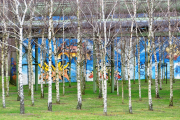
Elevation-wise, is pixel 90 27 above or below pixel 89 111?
above

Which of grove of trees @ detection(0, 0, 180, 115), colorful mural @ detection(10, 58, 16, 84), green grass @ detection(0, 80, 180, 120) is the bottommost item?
green grass @ detection(0, 80, 180, 120)

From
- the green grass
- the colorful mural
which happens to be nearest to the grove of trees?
the green grass

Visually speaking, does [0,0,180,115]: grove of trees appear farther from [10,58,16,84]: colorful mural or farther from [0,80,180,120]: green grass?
[10,58,16,84]: colorful mural

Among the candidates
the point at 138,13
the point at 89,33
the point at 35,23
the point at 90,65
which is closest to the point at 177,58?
the point at 90,65

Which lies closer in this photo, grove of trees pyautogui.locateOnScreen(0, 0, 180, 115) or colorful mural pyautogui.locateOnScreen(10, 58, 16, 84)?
grove of trees pyautogui.locateOnScreen(0, 0, 180, 115)

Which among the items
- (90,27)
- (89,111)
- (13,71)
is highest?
(90,27)

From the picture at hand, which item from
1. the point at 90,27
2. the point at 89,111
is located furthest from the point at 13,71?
the point at 89,111

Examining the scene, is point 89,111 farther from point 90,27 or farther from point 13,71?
point 13,71

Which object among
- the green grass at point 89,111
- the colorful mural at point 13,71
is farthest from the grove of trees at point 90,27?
the colorful mural at point 13,71

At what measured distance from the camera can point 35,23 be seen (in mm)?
28562

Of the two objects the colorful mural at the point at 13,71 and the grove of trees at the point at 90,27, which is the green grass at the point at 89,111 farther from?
the colorful mural at the point at 13,71

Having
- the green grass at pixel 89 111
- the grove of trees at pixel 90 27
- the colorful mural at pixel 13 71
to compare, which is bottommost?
the green grass at pixel 89 111

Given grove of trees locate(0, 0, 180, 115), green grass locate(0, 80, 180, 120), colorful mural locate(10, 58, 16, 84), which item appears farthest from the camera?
colorful mural locate(10, 58, 16, 84)

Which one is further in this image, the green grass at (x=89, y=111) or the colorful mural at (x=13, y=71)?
the colorful mural at (x=13, y=71)
